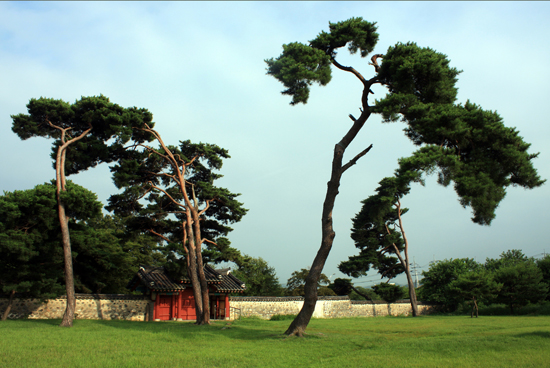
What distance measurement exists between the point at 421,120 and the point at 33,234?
→ 14.0 m

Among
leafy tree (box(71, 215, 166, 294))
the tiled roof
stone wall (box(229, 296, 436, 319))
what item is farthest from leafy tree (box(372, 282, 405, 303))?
leafy tree (box(71, 215, 166, 294))

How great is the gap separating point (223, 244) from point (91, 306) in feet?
22.2

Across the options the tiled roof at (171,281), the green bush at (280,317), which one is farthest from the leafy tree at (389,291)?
the tiled roof at (171,281)

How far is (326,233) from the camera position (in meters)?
9.92

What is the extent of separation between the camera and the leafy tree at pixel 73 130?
1379cm

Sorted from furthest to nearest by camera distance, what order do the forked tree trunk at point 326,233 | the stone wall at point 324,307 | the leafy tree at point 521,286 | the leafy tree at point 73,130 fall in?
the leafy tree at point 521,286, the stone wall at point 324,307, the leafy tree at point 73,130, the forked tree trunk at point 326,233

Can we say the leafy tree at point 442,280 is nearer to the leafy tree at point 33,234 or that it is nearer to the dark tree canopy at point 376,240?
the dark tree canopy at point 376,240

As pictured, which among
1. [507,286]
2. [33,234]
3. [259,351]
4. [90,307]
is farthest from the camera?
[507,286]

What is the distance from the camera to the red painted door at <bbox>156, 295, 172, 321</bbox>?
1862 cm

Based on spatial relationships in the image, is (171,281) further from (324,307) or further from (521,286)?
(521,286)

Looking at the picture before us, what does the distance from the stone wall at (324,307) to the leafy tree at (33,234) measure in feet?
32.7

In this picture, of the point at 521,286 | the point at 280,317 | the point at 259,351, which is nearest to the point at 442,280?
the point at 521,286

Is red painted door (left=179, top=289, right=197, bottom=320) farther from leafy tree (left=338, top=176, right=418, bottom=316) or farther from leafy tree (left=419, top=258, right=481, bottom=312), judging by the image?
leafy tree (left=419, top=258, right=481, bottom=312)

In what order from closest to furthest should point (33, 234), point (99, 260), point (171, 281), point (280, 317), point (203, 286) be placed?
point (33, 234)
point (203, 286)
point (99, 260)
point (171, 281)
point (280, 317)
